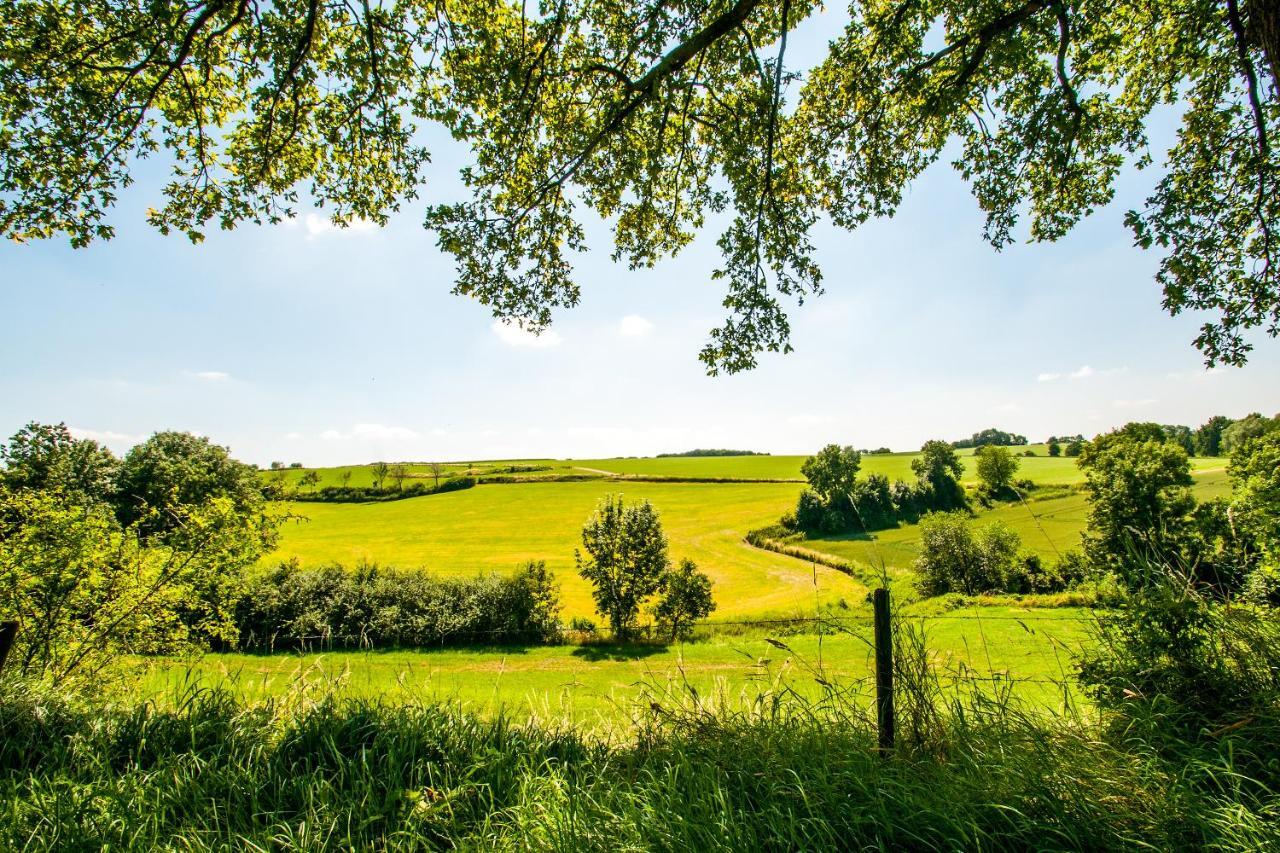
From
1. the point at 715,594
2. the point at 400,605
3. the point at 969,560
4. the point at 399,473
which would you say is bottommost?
the point at 715,594

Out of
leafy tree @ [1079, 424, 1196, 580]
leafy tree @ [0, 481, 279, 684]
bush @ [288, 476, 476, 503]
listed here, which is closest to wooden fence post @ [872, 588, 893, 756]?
leafy tree @ [0, 481, 279, 684]

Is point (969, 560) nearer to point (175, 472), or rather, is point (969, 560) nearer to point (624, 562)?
point (624, 562)

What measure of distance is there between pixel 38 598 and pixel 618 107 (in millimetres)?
12729

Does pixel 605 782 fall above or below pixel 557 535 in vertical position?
above

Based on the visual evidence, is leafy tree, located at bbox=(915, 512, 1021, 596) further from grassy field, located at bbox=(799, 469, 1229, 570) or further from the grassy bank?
the grassy bank

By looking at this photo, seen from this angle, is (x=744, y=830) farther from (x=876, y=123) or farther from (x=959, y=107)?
(x=959, y=107)

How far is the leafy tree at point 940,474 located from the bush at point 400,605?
46452 millimetres

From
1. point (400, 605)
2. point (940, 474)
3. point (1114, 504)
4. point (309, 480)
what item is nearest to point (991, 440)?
point (940, 474)

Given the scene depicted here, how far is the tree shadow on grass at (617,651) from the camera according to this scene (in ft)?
87.5

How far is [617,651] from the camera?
90.6 feet

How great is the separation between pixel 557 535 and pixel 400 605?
2754cm

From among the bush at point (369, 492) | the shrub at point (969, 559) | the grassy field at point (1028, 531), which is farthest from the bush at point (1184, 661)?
the bush at point (369, 492)

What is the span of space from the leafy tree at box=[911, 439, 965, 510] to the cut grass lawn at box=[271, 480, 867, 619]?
16636 millimetres

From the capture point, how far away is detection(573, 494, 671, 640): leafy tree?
30.7 metres
